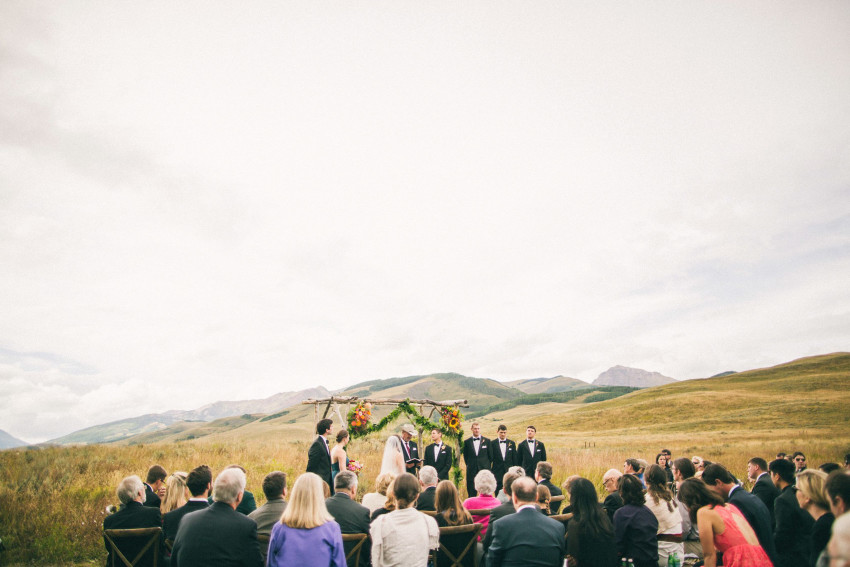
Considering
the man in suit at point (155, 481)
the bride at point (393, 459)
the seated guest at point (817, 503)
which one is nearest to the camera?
the seated guest at point (817, 503)

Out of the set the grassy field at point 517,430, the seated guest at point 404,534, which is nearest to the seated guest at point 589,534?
the seated guest at point 404,534

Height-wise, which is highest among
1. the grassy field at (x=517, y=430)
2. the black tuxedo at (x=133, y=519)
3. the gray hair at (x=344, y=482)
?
the gray hair at (x=344, y=482)

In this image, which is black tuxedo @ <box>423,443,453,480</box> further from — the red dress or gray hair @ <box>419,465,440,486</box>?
the red dress

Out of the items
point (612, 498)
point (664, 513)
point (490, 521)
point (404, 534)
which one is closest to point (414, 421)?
point (612, 498)

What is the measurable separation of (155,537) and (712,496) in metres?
5.66

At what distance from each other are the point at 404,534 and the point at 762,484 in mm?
5415

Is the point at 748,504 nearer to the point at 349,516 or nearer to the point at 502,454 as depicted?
the point at 349,516

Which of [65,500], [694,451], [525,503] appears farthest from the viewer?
[694,451]

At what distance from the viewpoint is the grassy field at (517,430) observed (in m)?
8.12

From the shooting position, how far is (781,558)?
15.6ft

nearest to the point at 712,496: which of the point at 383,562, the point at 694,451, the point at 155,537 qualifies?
the point at 383,562

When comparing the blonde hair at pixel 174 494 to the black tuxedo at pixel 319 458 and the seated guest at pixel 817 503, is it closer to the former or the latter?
the black tuxedo at pixel 319 458

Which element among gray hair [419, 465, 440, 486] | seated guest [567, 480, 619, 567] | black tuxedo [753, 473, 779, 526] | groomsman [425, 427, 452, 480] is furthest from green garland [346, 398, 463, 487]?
seated guest [567, 480, 619, 567]

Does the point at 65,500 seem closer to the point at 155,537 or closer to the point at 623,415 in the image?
the point at 155,537
